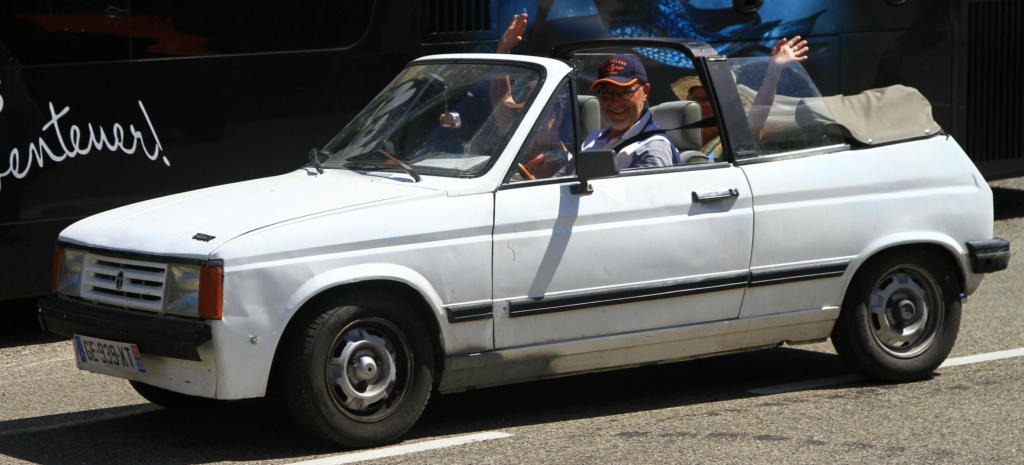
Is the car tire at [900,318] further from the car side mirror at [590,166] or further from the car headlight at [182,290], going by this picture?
the car headlight at [182,290]

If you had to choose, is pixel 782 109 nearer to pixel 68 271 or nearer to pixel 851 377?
pixel 851 377

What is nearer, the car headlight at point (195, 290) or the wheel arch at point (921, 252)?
the car headlight at point (195, 290)

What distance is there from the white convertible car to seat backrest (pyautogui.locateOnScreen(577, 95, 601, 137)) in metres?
0.01

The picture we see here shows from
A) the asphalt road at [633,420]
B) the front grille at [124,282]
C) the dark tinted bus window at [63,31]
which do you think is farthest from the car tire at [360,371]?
the dark tinted bus window at [63,31]

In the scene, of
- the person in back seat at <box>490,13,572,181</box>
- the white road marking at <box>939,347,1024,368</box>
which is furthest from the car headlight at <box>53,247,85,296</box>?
the white road marking at <box>939,347,1024,368</box>

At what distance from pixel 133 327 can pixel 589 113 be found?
8.13 feet

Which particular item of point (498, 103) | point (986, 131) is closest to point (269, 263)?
point (498, 103)

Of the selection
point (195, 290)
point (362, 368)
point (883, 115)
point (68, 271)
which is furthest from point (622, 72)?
point (68, 271)

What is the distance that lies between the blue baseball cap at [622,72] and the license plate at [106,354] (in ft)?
8.43

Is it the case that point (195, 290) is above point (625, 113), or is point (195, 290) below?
below

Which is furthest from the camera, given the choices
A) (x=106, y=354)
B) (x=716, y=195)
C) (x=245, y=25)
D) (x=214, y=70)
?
(x=245, y=25)

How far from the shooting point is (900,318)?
7172 millimetres

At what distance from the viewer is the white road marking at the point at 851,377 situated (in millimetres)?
7125

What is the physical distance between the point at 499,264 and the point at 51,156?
A: 372 centimetres
